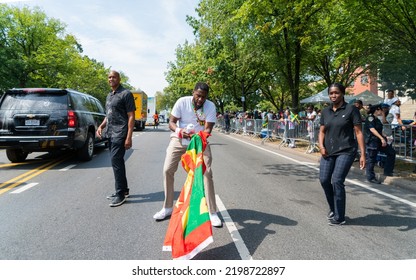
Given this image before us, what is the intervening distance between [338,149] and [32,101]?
7.48 meters

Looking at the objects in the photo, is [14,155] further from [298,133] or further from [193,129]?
[298,133]

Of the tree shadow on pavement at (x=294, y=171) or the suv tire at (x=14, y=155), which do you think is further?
the suv tire at (x=14, y=155)

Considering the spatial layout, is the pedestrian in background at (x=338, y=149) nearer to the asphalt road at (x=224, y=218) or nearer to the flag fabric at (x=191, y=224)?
the asphalt road at (x=224, y=218)

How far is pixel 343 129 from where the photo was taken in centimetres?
438

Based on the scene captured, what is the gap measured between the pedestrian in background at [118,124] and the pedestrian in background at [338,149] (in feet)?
9.58

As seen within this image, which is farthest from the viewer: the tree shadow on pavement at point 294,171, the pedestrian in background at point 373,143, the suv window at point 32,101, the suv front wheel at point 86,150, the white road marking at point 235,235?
the suv front wheel at point 86,150

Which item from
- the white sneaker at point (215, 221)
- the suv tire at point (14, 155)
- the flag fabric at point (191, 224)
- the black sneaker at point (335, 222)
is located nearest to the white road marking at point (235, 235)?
the white sneaker at point (215, 221)

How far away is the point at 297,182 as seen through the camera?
7.18 m

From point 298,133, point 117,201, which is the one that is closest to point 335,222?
point 117,201

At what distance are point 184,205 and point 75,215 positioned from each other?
2.08 metres

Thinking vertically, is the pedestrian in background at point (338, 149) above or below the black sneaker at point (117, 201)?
above

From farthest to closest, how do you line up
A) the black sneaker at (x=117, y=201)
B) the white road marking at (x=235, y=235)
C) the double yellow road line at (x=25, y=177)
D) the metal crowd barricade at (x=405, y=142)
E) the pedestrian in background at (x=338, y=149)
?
the metal crowd barricade at (x=405, y=142) → the double yellow road line at (x=25, y=177) → the black sneaker at (x=117, y=201) → the pedestrian in background at (x=338, y=149) → the white road marking at (x=235, y=235)

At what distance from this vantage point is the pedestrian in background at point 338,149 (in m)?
4.33
